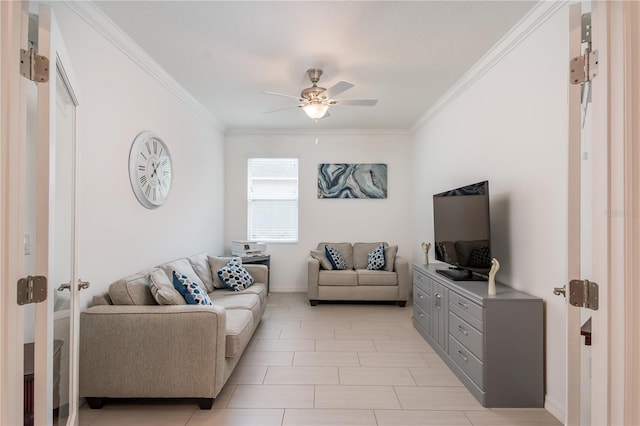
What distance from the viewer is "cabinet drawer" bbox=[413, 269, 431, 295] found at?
3.56 metres

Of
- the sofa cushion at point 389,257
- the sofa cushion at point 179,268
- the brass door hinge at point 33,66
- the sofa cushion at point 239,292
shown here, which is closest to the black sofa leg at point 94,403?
the sofa cushion at point 179,268

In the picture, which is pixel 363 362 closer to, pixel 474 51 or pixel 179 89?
pixel 474 51

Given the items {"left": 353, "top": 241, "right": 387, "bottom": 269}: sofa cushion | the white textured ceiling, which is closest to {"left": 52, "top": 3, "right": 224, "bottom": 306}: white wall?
the white textured ceiling

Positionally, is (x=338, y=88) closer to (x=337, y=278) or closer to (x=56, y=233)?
(x=56, y=233)

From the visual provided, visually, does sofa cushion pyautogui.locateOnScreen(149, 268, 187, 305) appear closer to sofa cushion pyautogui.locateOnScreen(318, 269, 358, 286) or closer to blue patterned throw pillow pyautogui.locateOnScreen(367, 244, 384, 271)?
Result: sofa cushion pyautogui.locateOnScreen(318, 269, 358, 286)

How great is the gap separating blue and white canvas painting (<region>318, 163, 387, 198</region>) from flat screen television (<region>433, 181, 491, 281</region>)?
7.27ft

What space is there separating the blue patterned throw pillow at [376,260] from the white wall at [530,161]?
198cm

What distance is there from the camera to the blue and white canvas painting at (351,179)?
5895 mm

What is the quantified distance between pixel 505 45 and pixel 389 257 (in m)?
3.25

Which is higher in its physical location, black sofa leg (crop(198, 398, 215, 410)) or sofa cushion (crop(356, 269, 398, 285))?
sofa cushion (crop(356, 269, 398, 285))

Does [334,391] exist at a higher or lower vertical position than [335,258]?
lower

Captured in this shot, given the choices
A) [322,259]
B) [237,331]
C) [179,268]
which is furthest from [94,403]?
[322,259]

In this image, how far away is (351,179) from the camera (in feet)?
19.3
